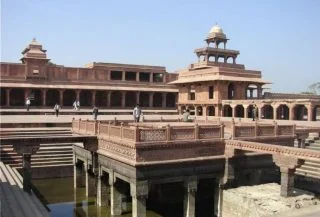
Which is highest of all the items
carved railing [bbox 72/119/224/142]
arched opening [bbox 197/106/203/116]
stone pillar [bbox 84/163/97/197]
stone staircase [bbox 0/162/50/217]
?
arched opening [bbox 197/106/203/116]

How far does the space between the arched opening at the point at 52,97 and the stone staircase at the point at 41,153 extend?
65.9 feet

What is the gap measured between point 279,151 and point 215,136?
9.68ft

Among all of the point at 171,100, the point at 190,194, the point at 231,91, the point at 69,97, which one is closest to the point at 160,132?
the point at 190,194

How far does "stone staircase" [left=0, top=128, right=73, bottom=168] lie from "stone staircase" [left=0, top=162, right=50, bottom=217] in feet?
14.4

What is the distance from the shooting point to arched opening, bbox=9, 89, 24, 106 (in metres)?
40.9

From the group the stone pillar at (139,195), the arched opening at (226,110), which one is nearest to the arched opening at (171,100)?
the arched opening at (226,110)

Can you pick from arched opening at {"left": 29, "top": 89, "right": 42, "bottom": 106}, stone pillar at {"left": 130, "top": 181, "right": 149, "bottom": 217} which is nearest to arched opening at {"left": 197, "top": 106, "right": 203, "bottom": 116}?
arched opening at {"left": 29, "top": 89, "right": 42, "bottom": 106}

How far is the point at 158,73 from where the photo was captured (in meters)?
49.3

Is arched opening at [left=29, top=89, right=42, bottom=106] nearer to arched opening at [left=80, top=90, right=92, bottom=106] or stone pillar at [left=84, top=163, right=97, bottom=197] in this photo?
arched opening at [left=80, top=90, right=92, bottom=106]

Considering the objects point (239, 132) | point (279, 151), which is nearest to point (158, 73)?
point (239, 132)

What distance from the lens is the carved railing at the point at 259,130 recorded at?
50.7 feet

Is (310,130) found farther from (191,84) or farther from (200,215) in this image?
(191,84)

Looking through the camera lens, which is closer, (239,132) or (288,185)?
(288,185)

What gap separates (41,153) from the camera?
21.9 metres
